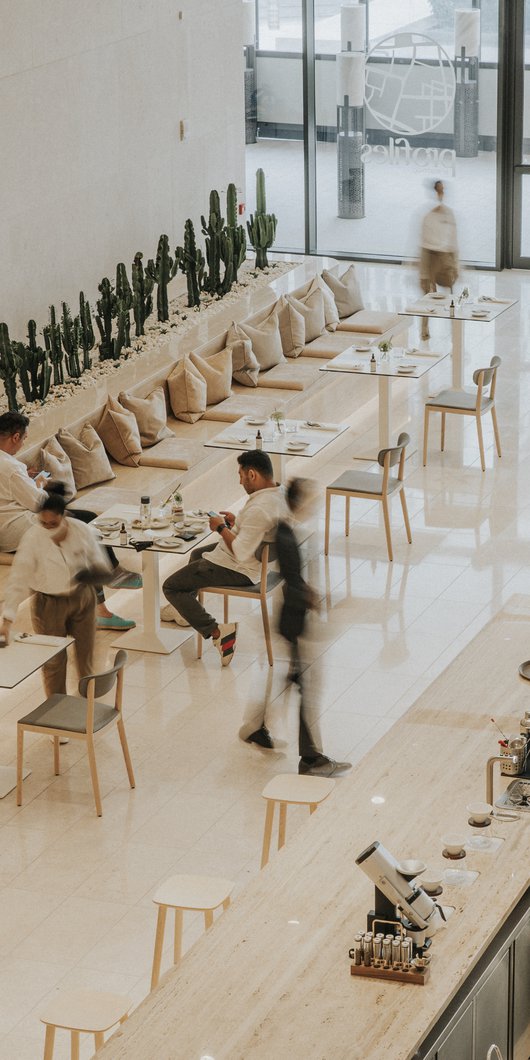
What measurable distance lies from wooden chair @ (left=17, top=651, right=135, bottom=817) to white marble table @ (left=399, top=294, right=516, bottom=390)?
6353 millimetres

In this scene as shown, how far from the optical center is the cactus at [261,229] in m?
16.2

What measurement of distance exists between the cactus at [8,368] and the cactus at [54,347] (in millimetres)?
525

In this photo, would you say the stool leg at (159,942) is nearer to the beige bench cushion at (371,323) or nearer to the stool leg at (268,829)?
the stool leg at (268,829)

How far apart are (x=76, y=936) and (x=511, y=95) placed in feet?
41.1

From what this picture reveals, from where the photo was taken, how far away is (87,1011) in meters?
5.38

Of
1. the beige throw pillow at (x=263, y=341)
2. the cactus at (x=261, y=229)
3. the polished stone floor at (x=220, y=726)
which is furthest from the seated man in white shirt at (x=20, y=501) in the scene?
the cactus at (x=261, y=229)

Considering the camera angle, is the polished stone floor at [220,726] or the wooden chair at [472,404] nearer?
the polished stone floor at [220,726]

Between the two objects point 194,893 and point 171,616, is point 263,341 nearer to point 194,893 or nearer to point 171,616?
point 171,616

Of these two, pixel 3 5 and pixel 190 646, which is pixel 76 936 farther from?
pixel 3 5

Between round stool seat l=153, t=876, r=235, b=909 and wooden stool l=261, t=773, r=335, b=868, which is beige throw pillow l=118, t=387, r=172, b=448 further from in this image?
round stool seat l=153, t=876, r=235, b=909

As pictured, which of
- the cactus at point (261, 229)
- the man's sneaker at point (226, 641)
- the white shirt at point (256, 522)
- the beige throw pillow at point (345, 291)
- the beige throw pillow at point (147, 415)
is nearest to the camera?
the white shirt at point (256, 522)

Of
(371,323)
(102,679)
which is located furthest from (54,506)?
(371,323)

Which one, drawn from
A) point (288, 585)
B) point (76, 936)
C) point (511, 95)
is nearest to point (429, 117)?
point (511, 95)

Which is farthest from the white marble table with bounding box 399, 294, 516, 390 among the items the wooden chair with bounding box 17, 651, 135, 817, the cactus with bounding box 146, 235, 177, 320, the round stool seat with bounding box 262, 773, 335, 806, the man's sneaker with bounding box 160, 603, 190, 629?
the round stool seat with bounding box 262, 773, 335, 806
